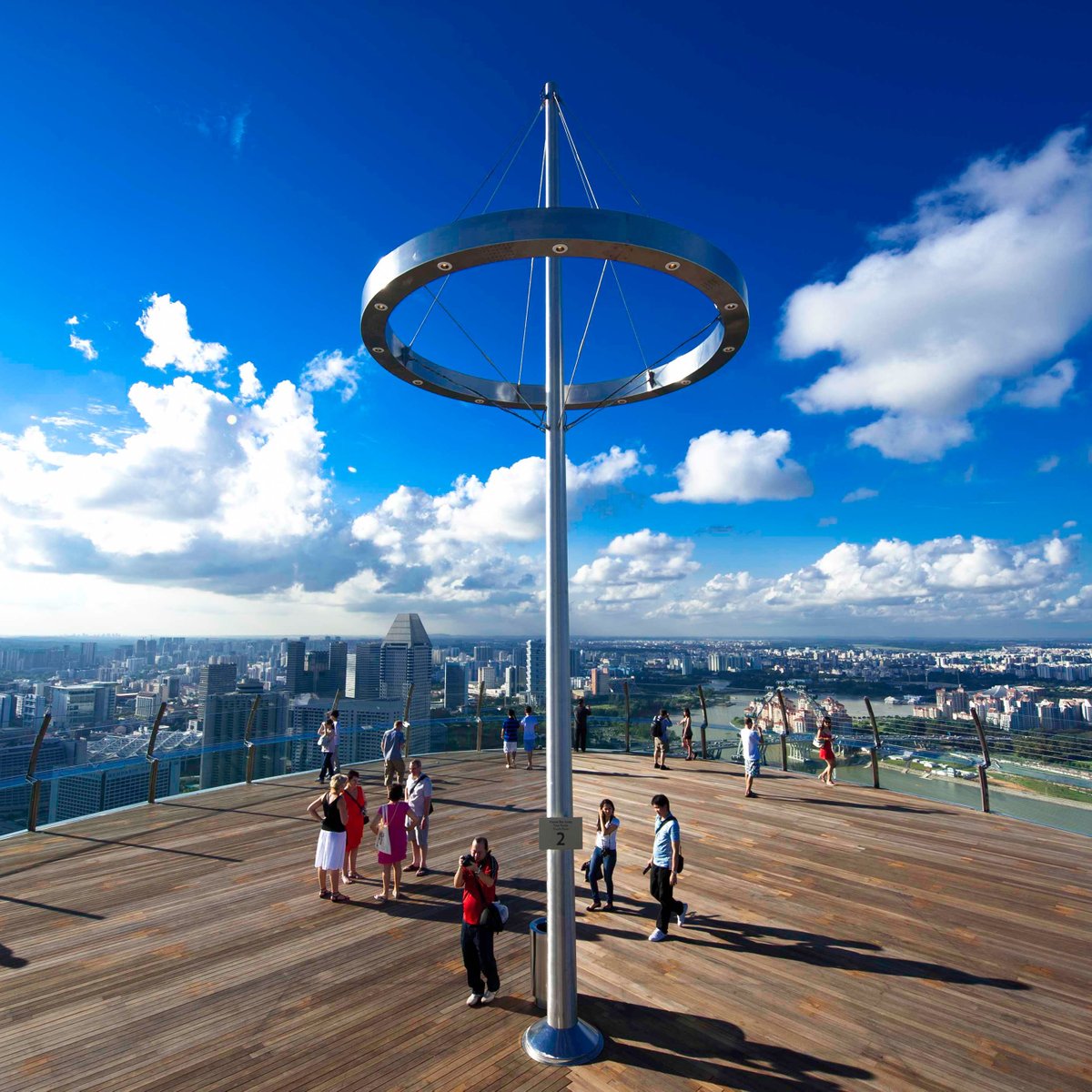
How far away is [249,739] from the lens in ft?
50.2

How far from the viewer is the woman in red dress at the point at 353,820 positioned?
8.82 meters

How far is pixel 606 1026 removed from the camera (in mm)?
5656

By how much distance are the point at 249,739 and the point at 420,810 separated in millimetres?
7916

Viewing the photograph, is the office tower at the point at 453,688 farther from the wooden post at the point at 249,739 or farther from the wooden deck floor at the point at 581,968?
the wooden deck floor at the point at 581,968

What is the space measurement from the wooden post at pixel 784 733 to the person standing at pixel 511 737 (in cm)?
769

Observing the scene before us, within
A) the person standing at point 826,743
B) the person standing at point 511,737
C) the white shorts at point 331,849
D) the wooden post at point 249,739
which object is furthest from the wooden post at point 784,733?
the wooden post at point 249,739

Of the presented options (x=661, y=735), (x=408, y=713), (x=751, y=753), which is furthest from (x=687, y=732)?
(x=408, y=713)

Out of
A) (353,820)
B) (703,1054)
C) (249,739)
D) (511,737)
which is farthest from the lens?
(511,737)

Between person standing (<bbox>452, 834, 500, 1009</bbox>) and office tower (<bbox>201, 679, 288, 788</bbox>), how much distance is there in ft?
36.9

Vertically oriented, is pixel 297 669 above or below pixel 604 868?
above

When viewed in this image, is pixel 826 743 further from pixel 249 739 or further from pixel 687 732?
pixel 249 739

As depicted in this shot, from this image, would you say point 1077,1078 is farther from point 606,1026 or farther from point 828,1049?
point 606,1026

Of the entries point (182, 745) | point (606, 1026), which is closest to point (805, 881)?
point (606, 1026)

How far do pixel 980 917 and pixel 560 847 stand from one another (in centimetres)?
687
